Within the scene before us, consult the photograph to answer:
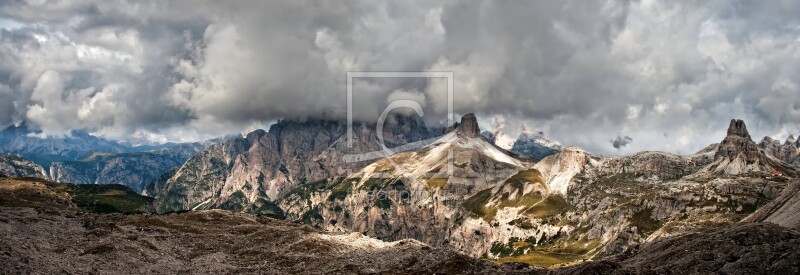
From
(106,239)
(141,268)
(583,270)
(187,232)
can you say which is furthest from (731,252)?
(187,232)

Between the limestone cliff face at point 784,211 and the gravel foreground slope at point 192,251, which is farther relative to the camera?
the limestone cliff face at point 784,211

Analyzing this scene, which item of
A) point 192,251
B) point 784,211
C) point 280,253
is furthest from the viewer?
point 784,211

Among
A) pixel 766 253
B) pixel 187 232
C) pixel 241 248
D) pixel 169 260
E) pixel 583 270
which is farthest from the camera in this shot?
pixel 187 232

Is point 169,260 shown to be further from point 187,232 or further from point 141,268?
point 187,232

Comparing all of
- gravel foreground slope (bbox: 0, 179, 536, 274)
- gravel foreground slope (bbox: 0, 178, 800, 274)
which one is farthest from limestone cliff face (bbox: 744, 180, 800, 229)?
gravel foreground slope (bbox: 0, 179, 536, 274)

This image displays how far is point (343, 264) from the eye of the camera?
10281 cm

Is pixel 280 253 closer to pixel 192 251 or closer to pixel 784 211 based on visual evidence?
pixel 192 251

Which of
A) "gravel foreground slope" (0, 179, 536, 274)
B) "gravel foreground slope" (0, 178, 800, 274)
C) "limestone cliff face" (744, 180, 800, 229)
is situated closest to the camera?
"gravel foreground slope" (0, 178, 800, 274)

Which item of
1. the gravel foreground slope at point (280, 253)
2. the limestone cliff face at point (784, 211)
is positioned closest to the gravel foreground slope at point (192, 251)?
the gravel foreground slope at point (280, 253)

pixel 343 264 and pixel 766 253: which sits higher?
pixel 766 253

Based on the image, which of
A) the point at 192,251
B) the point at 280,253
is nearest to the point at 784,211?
the point at 280,253

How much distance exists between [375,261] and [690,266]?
57.6 metres

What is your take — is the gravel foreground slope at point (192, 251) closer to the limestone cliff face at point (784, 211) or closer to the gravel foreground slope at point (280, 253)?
the gravel foreground slope at point (280, 253)

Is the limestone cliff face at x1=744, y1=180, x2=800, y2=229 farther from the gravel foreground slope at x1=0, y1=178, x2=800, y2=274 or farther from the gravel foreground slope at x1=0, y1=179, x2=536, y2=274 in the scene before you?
the gravel foreground slope at x1=0, y1=179, x2=536, y2=274
